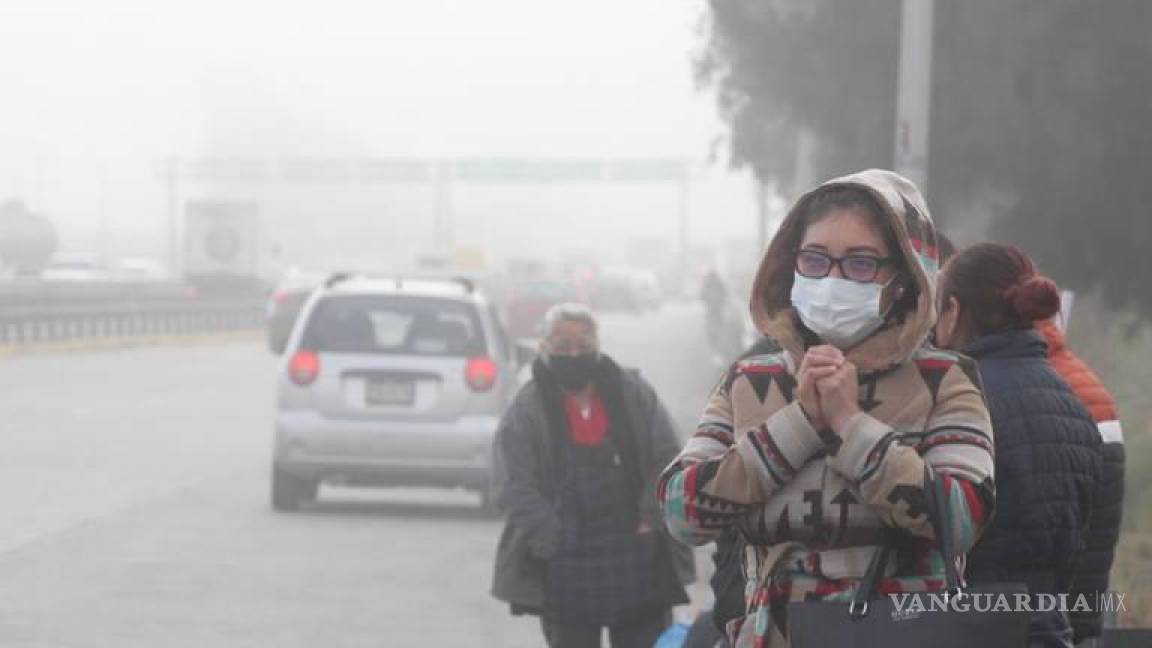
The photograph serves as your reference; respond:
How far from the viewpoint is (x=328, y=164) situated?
14575cm

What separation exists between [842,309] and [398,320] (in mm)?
13780

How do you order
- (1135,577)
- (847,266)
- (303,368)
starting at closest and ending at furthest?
1. (847,266)
2. (1135,577)
3. (303,368)

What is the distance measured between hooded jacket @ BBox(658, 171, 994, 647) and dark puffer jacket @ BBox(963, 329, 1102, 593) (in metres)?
0.56

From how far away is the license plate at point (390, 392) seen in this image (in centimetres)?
1750

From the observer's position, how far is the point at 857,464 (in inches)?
166

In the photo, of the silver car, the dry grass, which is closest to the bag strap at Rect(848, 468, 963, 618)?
the dry grass

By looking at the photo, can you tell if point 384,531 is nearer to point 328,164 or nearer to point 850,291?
point 850,291

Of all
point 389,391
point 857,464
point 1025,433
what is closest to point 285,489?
point 389,391

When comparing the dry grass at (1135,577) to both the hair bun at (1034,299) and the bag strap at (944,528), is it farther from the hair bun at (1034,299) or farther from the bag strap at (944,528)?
the bag strap at (944,528)

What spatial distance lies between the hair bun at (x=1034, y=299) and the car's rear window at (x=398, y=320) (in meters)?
12.6

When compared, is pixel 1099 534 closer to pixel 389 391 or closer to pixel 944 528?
pixel 944 528

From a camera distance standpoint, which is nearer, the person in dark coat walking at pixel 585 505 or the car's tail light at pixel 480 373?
the person in dark coat walking at pixel 585 505

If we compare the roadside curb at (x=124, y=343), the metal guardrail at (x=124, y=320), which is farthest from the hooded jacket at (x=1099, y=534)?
the metal guardrail at (x=124, y=320)

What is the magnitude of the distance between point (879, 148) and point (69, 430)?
875cm
